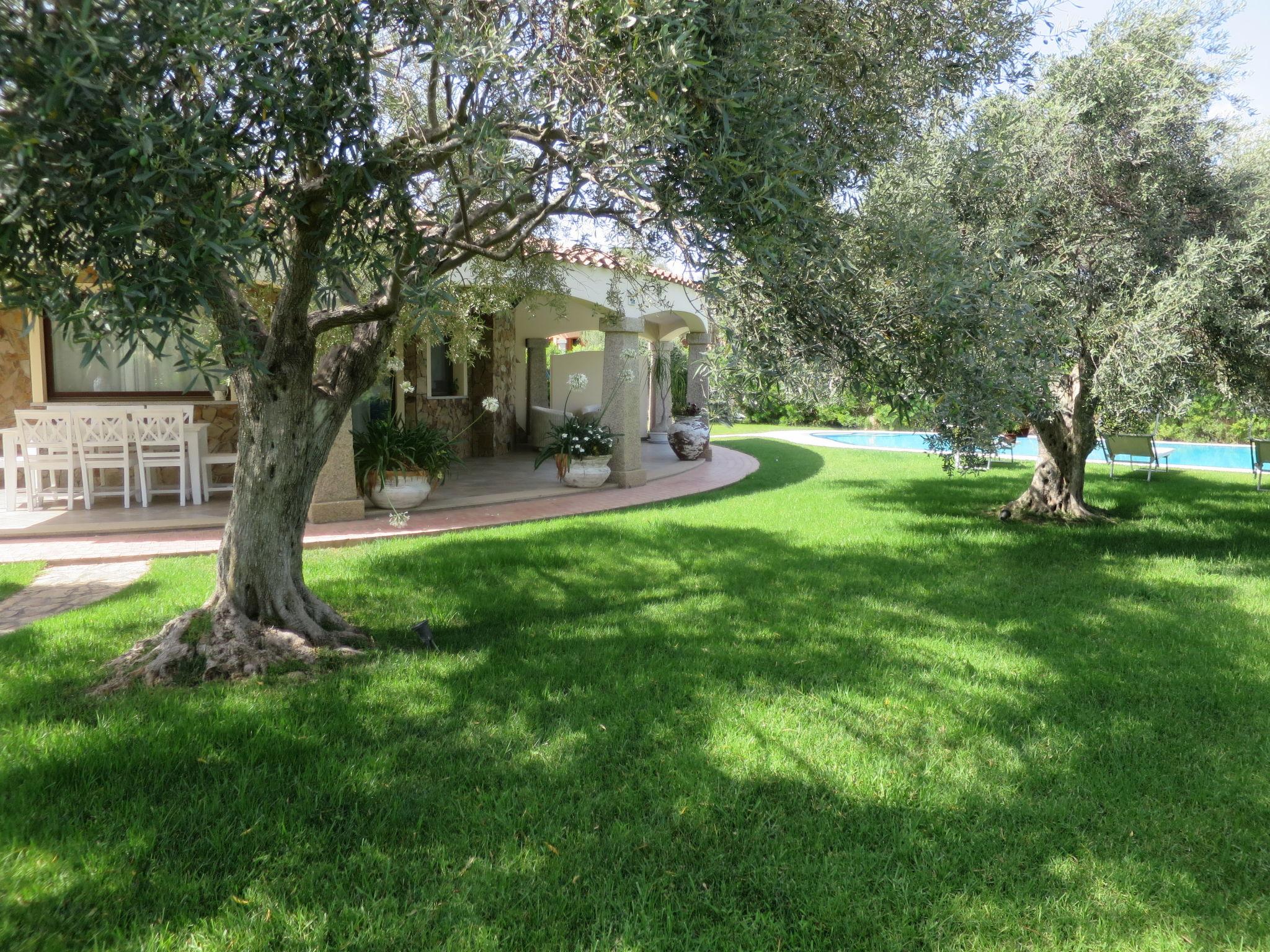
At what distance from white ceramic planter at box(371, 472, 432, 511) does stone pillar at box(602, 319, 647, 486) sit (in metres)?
3.07

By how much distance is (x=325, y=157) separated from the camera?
3596 mm

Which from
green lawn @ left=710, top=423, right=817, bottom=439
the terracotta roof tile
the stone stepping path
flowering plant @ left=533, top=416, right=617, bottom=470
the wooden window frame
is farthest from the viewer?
green lawn @ left=710, top=423, right=817, bottom=439

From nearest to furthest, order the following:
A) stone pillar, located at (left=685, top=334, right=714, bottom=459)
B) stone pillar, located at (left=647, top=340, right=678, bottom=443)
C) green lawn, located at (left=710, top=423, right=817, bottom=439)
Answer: stone pillar, located at (left=685, top=334, right=714, bottom=459) < stone pillar, located at (left=647, top=340, right=678, bottom=443) < green lawn, located at (left=710, top=423, right=817, bottom=439)

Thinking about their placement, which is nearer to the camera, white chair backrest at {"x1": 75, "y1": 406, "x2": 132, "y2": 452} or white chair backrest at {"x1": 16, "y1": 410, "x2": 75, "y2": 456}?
white chair backrest at {"x1": 16, "y1": 410, "x2": 75, "y2": 456}

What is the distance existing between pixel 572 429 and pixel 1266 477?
493 inches

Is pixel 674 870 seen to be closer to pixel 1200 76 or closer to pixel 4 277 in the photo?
pixel 4 277

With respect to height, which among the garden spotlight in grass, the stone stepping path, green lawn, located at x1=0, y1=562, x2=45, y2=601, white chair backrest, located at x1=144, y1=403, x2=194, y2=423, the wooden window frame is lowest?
the garden spotlight in grass

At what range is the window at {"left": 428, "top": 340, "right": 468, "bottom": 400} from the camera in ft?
47.8

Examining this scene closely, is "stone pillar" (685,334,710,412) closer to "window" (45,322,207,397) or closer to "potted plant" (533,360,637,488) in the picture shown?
"potted plant" (533,360,637,488)

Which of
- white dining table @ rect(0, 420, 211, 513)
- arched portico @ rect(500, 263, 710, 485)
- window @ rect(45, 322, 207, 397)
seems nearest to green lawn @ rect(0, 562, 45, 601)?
white dining table @ rect(0, 420, 211, 513)

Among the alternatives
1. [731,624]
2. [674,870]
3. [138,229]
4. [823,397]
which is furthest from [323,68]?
[823,397]

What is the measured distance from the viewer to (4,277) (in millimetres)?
2984

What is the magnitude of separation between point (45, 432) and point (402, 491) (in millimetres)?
3714

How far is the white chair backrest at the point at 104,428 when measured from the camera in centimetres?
891
